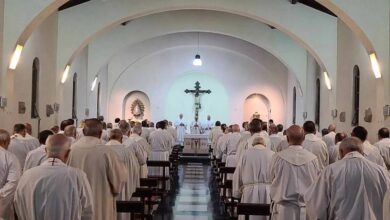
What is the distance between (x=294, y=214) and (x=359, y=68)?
8421 millimetres

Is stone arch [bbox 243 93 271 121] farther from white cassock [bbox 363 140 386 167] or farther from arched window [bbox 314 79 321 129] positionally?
white cassock [bbox 363 140 386 167]

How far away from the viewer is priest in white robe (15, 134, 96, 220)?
5.29 meters

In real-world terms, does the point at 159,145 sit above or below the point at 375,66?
below

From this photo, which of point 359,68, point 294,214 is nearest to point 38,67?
point 359,68

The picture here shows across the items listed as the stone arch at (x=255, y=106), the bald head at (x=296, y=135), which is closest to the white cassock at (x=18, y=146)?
the bald head at (x=296, y=135)

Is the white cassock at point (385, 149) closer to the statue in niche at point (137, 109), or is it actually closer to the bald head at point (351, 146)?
the bald head at point (351, 146)

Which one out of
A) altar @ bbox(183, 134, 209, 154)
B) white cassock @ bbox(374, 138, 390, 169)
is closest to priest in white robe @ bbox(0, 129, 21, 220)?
white cassock @ bbox(374, 138, 390, 169)

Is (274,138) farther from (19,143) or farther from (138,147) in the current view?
Result: (19,143)

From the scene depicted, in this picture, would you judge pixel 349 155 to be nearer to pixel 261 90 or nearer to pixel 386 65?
pixel 386 65

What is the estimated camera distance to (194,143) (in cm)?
2448

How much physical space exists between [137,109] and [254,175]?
2061cm

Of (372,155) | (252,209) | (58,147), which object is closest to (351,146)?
(252,209)

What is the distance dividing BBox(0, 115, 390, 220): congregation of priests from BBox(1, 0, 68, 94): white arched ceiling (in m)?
2.54

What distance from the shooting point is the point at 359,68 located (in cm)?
1434
